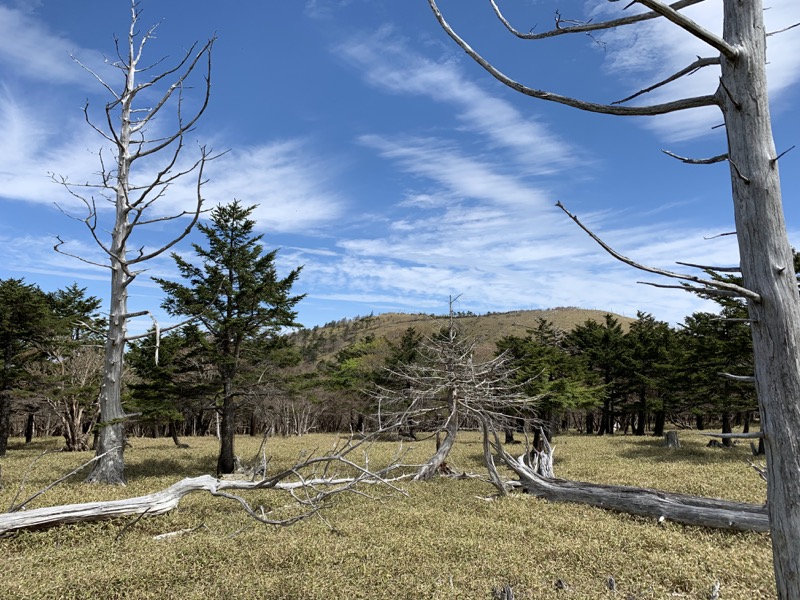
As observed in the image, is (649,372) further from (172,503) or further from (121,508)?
(121,508)

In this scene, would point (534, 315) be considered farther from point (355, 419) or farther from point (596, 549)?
point (596, 549)

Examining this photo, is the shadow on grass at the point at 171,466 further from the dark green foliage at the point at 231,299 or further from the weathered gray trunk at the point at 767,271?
the weathered gray trunk at the point at 767,271

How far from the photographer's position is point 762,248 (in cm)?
276

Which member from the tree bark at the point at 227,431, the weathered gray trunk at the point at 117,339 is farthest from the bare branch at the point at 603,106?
the tree bark at the point at 227,431

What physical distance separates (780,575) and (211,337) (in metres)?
19.7

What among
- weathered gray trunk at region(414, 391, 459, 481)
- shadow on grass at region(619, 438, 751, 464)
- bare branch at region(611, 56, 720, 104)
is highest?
bare branch at region(611, 56, 720, 104)

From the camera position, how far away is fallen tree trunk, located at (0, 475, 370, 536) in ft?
26.4

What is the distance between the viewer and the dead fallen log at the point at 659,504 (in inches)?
368

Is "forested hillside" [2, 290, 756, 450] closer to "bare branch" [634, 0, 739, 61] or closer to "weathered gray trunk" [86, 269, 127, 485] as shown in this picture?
"weathered gray trunk" [86, 269, 127, 485]

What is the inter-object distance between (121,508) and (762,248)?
1072 centimetres

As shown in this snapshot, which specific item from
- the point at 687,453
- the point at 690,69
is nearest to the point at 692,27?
the point at 690,69

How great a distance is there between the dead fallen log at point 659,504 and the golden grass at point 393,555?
0.25 meters

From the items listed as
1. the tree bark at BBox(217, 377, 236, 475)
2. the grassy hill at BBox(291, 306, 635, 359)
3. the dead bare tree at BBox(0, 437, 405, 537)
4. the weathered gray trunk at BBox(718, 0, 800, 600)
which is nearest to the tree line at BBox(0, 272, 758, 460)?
the tree bark at BBox(217, 377, 236, 475)

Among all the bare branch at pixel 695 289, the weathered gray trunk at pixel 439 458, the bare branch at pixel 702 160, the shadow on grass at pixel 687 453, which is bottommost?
the shadow on grass at pixel 687 453
